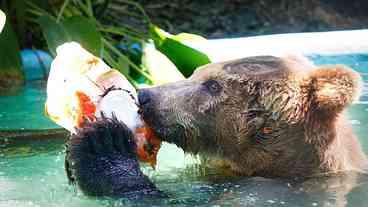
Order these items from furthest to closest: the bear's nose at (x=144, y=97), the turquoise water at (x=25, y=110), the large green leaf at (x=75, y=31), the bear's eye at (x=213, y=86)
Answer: the large green leaf at (x=75, y=31) → the turquoise water at (x=25, y=110) → the bear's eye at (x=213, y=86) → the bear's nose at (x=144, y=97)

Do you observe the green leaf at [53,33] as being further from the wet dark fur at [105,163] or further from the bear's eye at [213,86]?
the wet dark fur at [105,163]

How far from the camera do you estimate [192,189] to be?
8.94ft

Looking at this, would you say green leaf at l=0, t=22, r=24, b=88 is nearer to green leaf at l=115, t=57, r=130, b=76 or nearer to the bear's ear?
green leaf at l=115, t=57, r=130, b=76

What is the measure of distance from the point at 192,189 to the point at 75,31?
1.93 metres

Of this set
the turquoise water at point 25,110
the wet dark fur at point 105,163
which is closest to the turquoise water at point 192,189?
the wet dark fur at point 105,163

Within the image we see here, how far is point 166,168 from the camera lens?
3.09 meters

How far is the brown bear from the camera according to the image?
259cm

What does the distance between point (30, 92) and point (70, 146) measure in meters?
2.19

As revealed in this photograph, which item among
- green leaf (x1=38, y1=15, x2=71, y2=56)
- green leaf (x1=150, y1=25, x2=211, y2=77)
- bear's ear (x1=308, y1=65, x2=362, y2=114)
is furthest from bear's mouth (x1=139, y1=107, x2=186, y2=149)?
green leaf (x1=38, y1=15, x2=71, y2=56)

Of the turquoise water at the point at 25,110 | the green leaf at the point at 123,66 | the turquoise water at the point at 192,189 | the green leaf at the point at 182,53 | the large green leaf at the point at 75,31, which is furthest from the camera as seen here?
the green leaf at the point at 123,66

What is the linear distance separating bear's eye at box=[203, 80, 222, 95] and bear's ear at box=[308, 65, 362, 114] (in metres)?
0.29

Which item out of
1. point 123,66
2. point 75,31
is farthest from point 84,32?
point 123,66

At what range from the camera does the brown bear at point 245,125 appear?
102 inches

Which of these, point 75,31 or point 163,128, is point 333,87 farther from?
point 75,31
